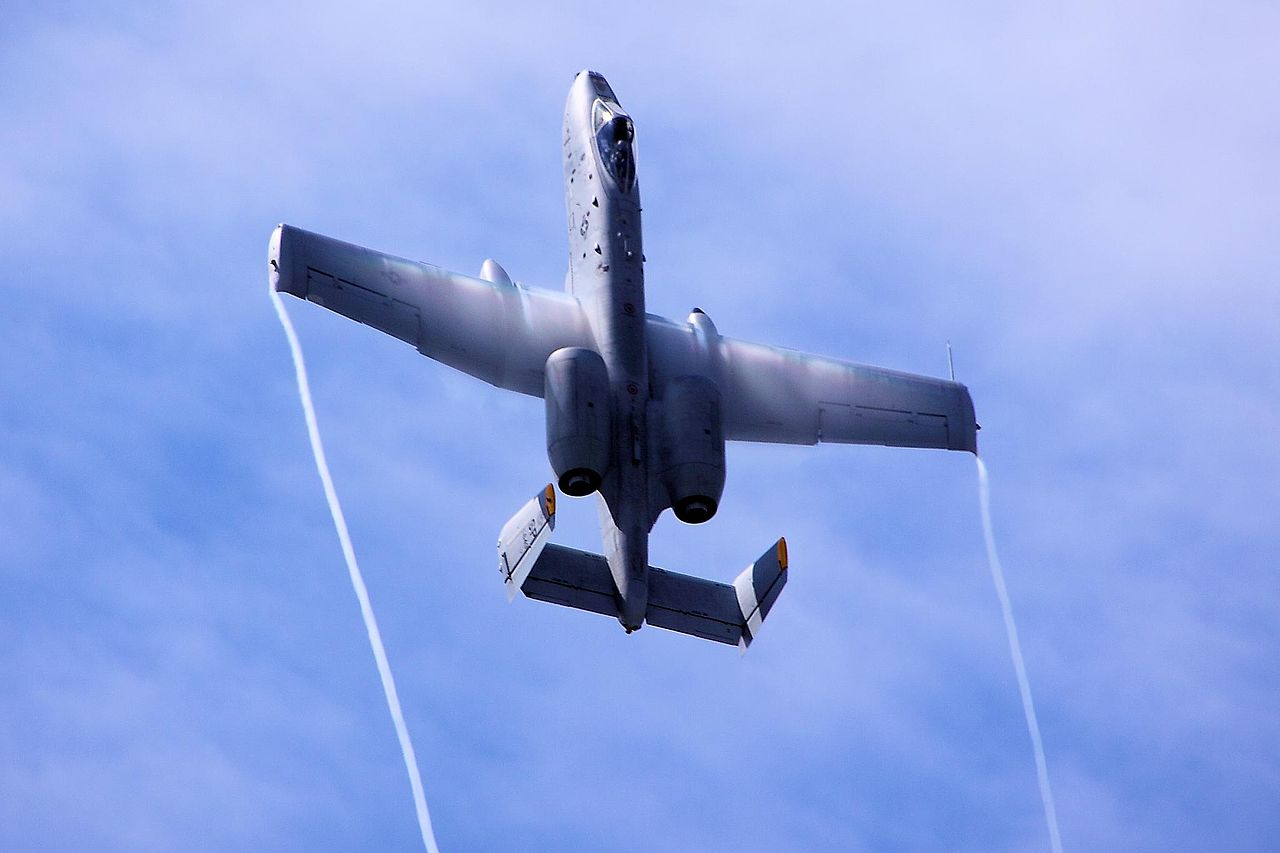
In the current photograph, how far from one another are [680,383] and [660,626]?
17.2 ft

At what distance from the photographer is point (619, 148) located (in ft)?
158

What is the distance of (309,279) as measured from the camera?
1790 inches

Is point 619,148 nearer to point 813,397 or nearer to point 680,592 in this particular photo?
point 813,397

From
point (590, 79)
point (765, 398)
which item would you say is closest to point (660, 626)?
point (765, 398)

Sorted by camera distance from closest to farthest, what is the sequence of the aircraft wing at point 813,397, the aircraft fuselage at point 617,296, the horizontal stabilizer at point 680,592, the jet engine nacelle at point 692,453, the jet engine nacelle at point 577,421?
the jet engine nacelle at point 577,421
the jet engine nacelle at point 692,453
the aircraft fuselage at point 617,296
the horizontal stabilizer at point 680,592
the aircraft wing at point 813,397

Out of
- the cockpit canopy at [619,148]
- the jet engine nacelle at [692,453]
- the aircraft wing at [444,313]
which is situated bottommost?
the jet engine nacelle at [692,453]

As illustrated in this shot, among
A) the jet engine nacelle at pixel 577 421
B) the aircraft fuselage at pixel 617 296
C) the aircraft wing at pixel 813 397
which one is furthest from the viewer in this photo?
the aircraft wing at pixel 813 397

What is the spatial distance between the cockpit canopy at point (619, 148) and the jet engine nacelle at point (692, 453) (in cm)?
533

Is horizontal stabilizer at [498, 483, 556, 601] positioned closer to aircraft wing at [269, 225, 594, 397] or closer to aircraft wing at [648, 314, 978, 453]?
aircraft wing at [269, 225, 594, 397]

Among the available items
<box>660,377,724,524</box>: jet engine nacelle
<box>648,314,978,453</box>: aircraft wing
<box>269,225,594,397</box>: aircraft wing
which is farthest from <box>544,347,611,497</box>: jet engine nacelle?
<box>648,314,978,453</box>: aircraft wing

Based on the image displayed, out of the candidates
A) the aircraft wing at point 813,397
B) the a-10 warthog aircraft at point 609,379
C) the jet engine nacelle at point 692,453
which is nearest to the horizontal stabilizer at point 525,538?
A: the a-10 warthog aircraft at point 609,379

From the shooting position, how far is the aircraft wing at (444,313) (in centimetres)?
4588

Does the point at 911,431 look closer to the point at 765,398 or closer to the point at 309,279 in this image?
the point at 765,398

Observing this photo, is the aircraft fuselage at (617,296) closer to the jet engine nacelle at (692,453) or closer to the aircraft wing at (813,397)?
the jet engine nacelle at (692,453)
